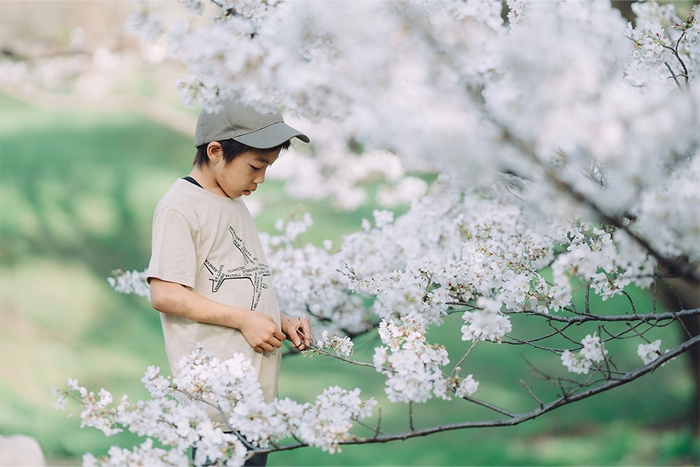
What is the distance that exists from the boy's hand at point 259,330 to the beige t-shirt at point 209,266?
0.03 metres

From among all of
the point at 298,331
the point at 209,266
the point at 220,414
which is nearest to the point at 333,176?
the point at 298,331

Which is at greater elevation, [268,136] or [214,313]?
[268,136]

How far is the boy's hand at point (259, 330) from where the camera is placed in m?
1.24

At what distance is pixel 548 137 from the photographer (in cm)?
80

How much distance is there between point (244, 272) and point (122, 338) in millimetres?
2983

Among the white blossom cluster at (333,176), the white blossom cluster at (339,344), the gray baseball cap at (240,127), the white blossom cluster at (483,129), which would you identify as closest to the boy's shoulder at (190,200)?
the gray baseball cap at (240,127)

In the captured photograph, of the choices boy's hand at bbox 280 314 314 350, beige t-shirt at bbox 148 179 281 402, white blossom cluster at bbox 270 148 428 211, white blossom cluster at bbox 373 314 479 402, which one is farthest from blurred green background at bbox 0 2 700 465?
white blossom cluster at bbox 373 314 479 402

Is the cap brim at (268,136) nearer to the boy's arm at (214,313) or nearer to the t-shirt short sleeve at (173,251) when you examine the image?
the t-shirt short sleeve at (173,251)

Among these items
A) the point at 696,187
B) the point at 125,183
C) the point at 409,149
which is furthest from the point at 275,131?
the point at 125,183

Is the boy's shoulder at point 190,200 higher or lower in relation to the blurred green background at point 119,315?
lower

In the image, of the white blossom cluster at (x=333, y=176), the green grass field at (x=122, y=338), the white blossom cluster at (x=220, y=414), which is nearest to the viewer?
the white blossom cluster at (x=220, y=414)

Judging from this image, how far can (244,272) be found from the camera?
1327mm

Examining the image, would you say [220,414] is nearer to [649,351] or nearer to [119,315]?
[649,351]

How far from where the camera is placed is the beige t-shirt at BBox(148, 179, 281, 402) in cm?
121
